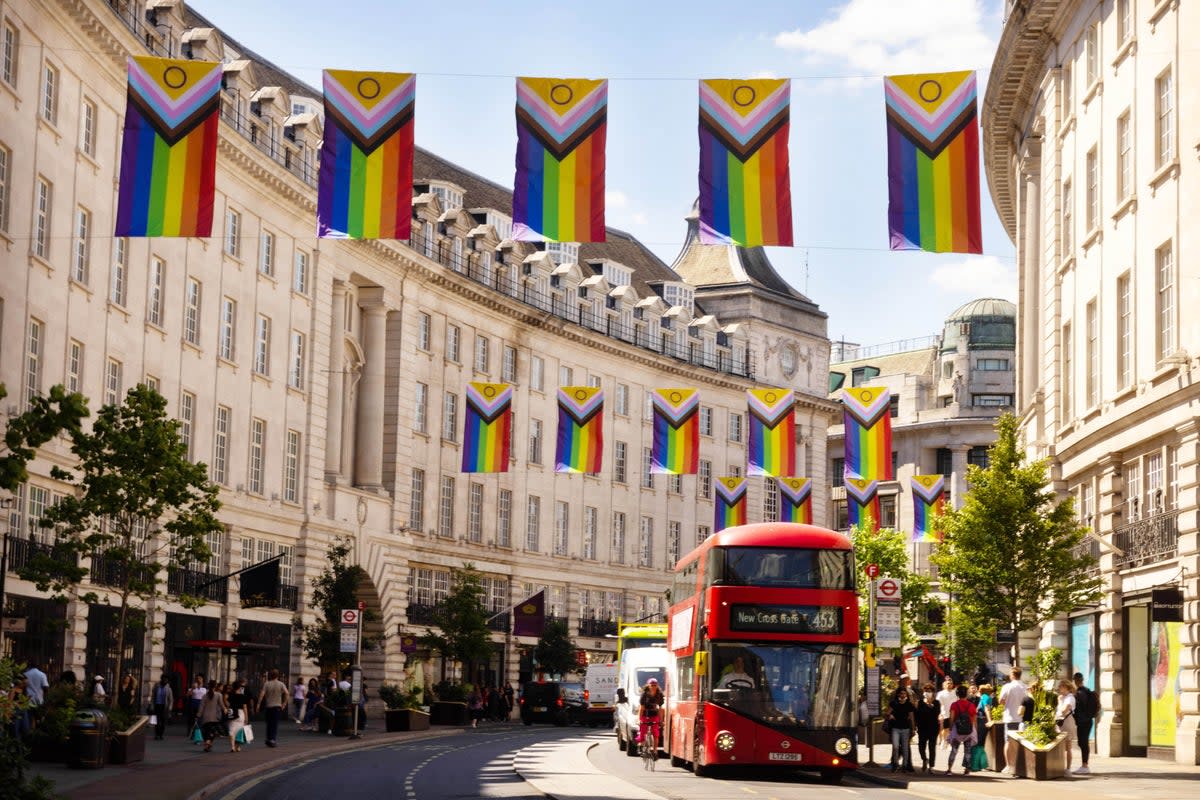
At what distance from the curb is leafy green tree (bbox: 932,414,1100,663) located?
45.3 feet

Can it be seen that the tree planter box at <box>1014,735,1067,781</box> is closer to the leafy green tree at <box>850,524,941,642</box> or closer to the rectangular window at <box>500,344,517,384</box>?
the leafy green tree at <box>850,524,941,642</box>

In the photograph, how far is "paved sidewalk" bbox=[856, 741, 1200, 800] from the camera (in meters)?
27.0

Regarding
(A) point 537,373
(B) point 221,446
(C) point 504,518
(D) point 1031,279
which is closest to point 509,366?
(A) point 537,373

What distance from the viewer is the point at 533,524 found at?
288 feet

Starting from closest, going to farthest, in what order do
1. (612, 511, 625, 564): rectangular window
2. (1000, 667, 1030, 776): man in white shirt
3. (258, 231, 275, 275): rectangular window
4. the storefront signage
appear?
the storefront signage < (1000, 667, 1030, 776): man in white shirt < (258, 231, 275, 275): rectangular window < (612, 511, 625, 564): rectangular window

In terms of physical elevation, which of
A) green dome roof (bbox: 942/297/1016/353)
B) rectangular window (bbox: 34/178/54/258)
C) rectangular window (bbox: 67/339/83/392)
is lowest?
rectangular window (bbox: 67/339/83/392)

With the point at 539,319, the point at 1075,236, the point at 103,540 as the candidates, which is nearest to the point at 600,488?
the point at 539,319

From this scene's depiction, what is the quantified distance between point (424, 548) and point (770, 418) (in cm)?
2602

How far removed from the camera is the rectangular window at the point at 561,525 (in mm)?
89375

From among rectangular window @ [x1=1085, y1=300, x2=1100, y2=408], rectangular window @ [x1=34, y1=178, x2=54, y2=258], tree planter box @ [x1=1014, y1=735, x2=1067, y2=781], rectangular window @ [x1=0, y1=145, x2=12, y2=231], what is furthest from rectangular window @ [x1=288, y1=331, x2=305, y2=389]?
tree planter box @ [x1=1014, y1=735, x2=1067, y2=781]

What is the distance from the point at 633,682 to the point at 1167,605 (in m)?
15.5

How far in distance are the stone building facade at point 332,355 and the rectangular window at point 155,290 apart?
100mm

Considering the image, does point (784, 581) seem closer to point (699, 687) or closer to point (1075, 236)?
point (699, 687)

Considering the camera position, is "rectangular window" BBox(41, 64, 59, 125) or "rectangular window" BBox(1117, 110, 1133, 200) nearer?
"rectangular window" BBox(1117, 110, 1133, 200)
